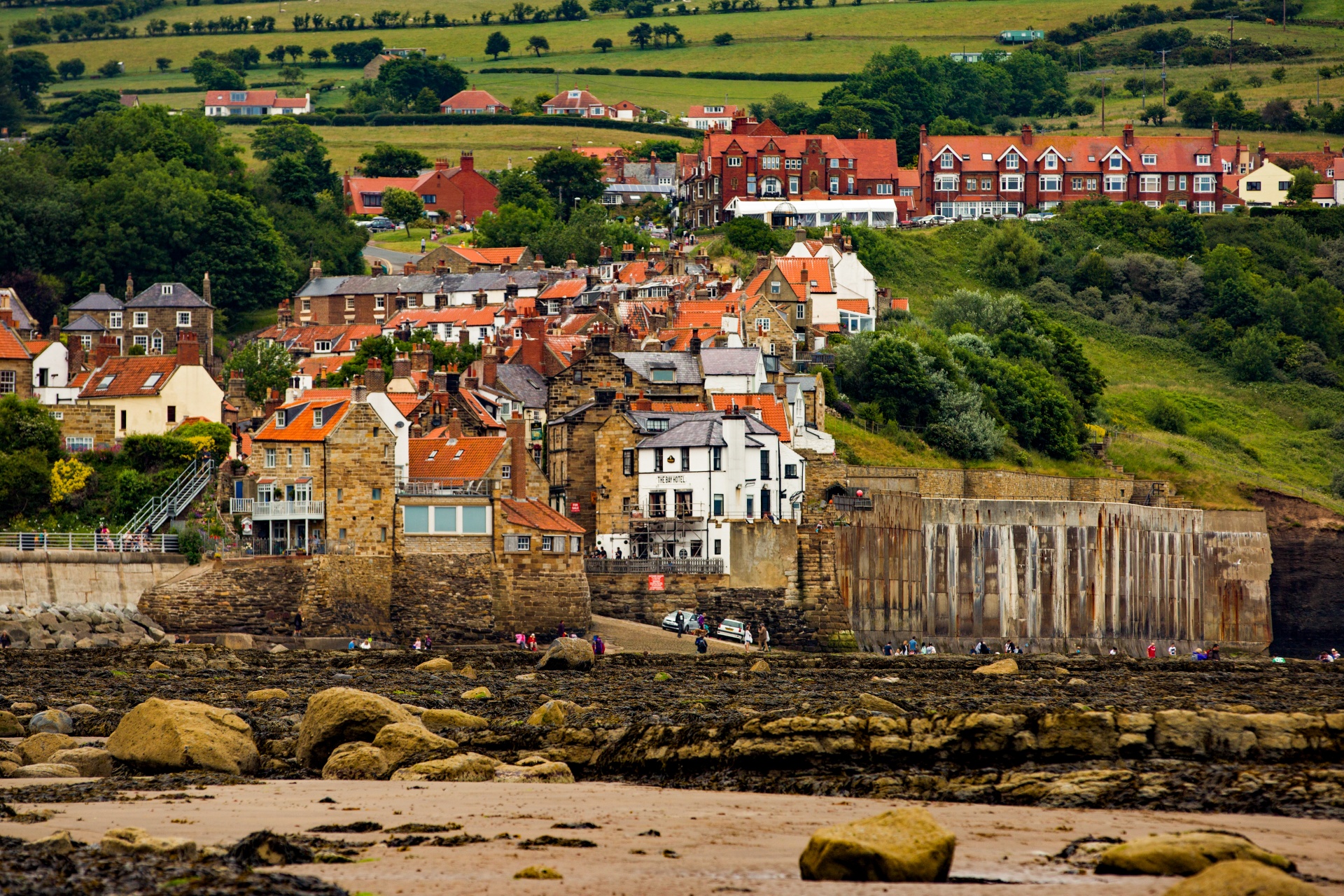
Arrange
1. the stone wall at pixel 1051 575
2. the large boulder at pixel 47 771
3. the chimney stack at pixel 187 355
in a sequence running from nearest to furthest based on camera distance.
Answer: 1. the large boulder at pixel 47 771
2. the stone wall at pixel 1051 575
3. the chimney stack at pixel 187 355

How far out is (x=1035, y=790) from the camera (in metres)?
23.0

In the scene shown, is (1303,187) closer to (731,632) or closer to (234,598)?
(731,632)

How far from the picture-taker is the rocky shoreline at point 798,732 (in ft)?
77.5

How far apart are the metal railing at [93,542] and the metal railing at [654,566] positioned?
13175 mm

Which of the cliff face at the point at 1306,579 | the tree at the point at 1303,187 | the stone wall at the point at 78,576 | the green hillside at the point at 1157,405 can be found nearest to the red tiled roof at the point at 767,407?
the green hillside at the point at 1157,405

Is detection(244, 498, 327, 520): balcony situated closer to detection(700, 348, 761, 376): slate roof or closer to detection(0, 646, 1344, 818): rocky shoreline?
detection(0, 646, 1344, 818): rocky shoreline

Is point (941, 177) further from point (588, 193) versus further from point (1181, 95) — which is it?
point (1181, 95)

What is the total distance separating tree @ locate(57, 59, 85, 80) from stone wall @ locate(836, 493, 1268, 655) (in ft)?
462

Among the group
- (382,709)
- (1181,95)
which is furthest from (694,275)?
(1181,95)

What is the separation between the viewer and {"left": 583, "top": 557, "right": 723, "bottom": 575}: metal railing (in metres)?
61.9

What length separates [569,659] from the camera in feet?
153

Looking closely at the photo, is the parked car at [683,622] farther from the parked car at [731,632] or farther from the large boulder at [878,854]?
the large boulder at [878,854]

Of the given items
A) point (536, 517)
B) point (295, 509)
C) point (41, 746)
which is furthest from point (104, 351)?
point (41, 746)

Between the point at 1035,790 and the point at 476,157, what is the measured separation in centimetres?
13259
